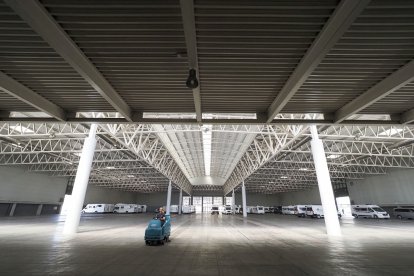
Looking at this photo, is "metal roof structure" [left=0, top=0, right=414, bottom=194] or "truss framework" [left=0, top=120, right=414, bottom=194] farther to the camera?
"truss framework" [left=0, top=120, right=414, bottom=194]

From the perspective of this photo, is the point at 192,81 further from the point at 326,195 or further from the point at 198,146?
the point at 198,146

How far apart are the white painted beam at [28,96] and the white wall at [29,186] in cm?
3452

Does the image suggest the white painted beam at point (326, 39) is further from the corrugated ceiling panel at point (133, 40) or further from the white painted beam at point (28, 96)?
the white painted beam at point (28, 96)

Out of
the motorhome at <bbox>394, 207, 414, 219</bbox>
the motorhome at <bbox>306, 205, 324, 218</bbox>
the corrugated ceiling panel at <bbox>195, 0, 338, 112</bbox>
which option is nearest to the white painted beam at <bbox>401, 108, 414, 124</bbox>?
the corrugated ceiling panel at <bbox>195, 0, 338, 112</bbox>

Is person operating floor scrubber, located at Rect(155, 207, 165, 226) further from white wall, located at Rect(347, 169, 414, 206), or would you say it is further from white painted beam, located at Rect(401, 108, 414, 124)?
white wall, located at Rect(347, 169, 414, 206)

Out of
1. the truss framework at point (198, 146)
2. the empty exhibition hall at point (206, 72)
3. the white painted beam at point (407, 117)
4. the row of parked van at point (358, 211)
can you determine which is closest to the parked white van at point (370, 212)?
the row of parked van at point (358, 211)

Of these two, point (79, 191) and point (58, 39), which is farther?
point (79, 191)

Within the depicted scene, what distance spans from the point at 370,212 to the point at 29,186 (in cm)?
6051

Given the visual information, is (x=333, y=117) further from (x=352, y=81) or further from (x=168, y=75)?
(x=168, y=75)

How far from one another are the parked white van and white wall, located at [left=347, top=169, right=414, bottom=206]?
2.05 m

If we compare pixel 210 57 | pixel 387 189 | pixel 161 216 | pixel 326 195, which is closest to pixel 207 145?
pixel 326 195

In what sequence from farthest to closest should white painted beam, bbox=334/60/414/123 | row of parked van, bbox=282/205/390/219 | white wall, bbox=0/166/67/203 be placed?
row of parked van, bbox=282/205/390/219 < white wall, bbox=0/166/67/203 < white painted beam, bbox=334/60/414/123

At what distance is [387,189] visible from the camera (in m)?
40.1

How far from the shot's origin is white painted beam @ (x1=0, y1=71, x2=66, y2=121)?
24.2 feet
